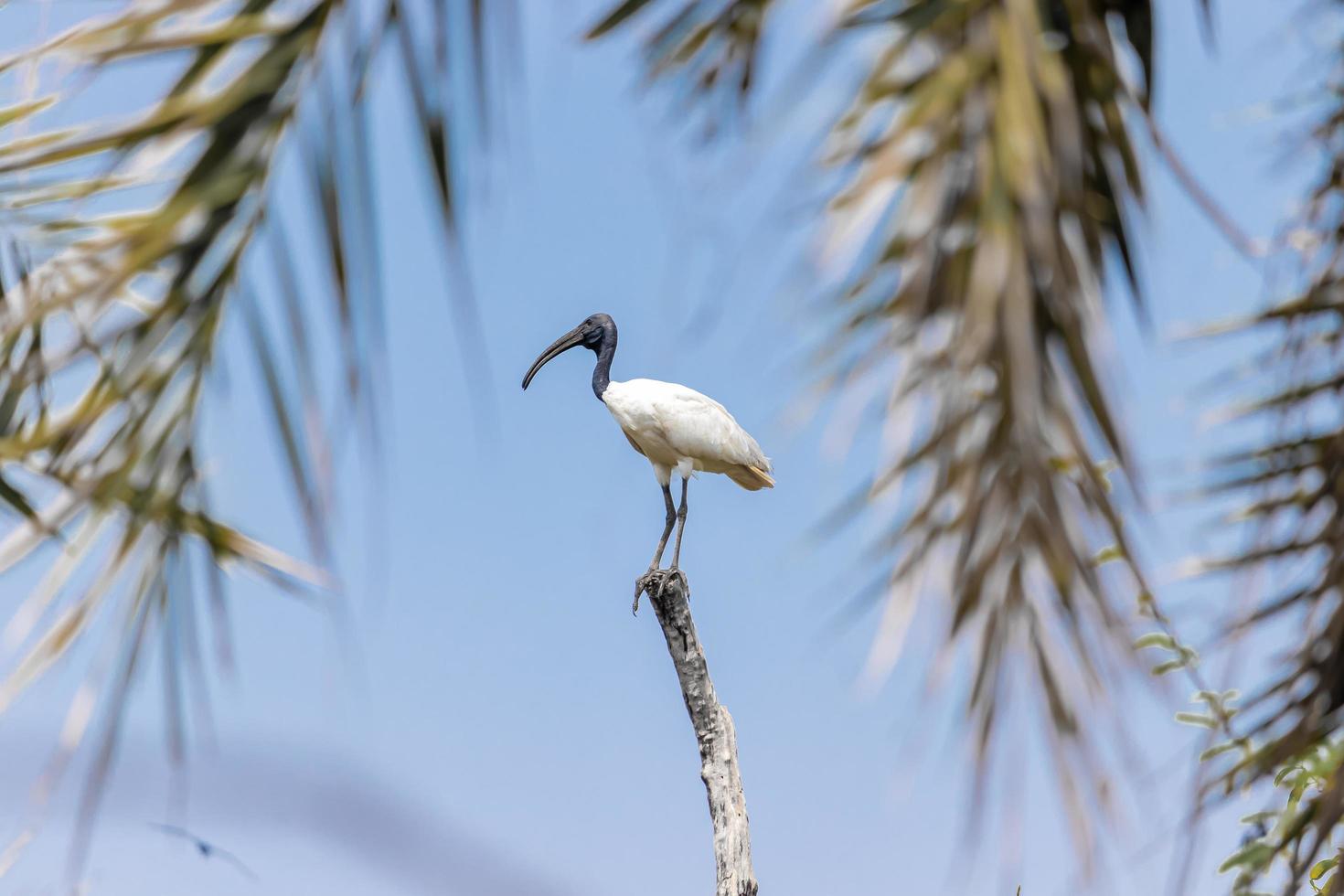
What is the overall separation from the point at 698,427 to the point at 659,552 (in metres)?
0.54

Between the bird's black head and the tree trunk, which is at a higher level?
the bird's black head

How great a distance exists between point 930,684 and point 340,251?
2.57 feet

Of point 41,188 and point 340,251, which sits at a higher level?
point 41,188

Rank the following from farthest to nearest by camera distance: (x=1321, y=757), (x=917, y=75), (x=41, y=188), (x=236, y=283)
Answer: (x=41, y=188) < (x=1321, y=757) < (x=236, y=283) < (x=917, y=75)

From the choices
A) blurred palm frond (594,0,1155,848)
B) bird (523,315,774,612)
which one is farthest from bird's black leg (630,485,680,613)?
blurred palm frond (594,0,1155,848)

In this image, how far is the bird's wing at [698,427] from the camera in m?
5.57

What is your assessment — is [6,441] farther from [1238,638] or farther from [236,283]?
[1238,638]

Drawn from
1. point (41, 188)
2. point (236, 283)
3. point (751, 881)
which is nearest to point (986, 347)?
point (236, 283)

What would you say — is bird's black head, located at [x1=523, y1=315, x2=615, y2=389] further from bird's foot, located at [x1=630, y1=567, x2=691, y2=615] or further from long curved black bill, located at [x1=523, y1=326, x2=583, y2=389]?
bird's foot, located at [x1=630, y1=567, x2=691, y2=615]

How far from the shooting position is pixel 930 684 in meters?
1.29

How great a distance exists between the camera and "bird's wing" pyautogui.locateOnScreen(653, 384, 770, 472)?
5574 mm

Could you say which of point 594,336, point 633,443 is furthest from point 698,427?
point 594,336

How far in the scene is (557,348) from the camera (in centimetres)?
645

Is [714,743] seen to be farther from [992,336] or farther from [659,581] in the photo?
[992,336]
